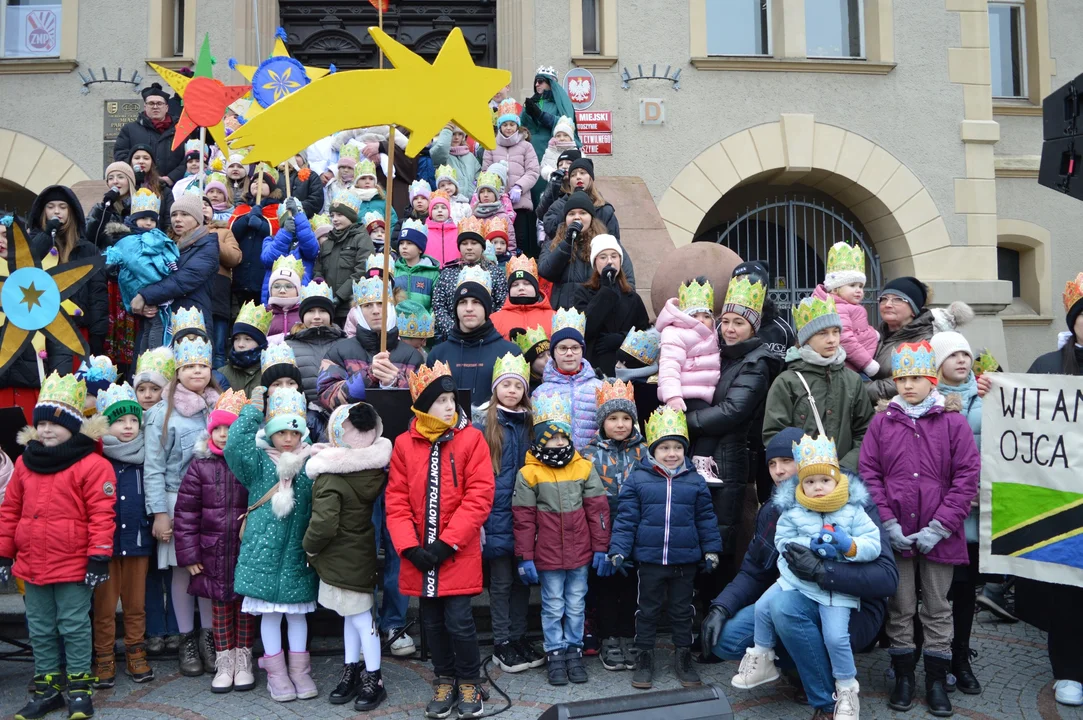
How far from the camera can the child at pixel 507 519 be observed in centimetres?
550

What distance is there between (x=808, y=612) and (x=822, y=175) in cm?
976

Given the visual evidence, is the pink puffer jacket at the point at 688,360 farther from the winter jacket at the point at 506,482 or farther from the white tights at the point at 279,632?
the white tights at the point at 279,632

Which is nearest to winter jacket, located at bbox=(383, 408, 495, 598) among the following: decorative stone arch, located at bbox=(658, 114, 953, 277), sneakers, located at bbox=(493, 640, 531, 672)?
sneakers, located at bbox=(493, 640, 531, 672)

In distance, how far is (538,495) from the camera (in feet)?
18.1

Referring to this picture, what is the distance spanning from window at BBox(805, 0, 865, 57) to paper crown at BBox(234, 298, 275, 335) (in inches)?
380

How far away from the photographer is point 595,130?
12.6 m

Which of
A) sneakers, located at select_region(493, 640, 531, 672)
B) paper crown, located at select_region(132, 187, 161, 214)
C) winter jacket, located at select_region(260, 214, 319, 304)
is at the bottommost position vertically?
sneakers, located at select_region(493, 640, 531, 672)

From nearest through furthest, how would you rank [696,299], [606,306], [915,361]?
[915,361] < [696,299] < [606,306]

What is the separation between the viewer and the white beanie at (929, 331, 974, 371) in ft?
18.2

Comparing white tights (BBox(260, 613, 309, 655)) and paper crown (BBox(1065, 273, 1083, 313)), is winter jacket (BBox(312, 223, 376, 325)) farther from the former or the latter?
paper crown (BBox(1065, 273, 1083, 313))

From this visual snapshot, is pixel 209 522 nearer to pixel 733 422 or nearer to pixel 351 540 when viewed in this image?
pixel 351 540

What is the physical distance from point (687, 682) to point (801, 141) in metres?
9.48

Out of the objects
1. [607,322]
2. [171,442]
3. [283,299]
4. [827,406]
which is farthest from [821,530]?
[283,299]

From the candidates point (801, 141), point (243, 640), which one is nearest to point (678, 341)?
point (243, 640)
